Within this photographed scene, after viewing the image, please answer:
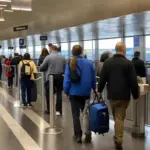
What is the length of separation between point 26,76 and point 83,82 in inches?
Answer: 157

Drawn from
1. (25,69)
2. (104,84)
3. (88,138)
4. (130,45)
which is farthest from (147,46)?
(104,84)

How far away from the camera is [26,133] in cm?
599

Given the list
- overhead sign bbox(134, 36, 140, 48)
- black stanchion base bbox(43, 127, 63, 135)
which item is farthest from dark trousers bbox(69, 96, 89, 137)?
overhead sign bbox(134, 36, 140, 48)

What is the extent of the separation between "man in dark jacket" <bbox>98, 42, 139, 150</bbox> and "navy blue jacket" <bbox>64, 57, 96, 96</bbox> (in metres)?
0.41

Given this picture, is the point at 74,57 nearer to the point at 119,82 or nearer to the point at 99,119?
the point at 119,82

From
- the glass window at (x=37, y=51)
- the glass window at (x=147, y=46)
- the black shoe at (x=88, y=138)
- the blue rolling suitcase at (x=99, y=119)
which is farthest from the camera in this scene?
the glass window at (x=37, y=51)

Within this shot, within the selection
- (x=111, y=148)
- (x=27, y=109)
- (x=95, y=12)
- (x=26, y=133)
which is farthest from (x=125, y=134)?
(x=95, y=12)

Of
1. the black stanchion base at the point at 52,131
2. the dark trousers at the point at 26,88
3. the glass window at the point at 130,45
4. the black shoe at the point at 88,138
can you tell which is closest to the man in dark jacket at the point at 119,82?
the black shoe at the point at 88,138

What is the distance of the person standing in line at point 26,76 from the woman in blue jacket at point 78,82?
3.65 metres

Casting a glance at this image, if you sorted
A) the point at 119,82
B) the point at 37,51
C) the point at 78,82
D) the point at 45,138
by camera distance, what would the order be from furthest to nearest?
1. the point at 37,51
2. the point at 45,138
3. the point at 78,82
4. the point at 119,82

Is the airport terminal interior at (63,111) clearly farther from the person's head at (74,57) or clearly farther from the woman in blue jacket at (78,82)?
the person's head at (74,57)

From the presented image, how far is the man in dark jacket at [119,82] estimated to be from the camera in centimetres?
464

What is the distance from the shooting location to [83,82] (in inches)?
203

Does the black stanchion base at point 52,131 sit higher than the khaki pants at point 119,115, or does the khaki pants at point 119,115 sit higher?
the khaki pants at point 119,115
